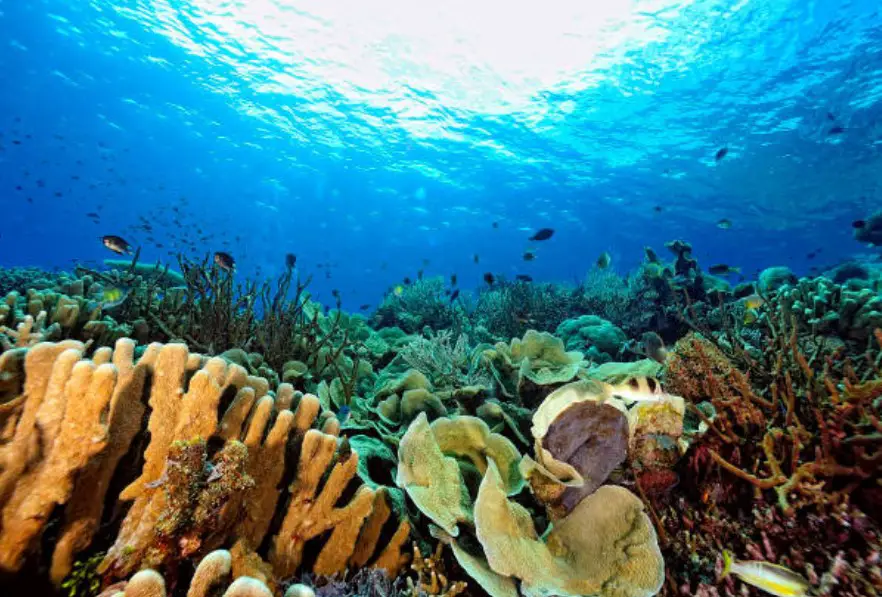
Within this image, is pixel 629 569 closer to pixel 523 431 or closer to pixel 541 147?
pixel 523 431

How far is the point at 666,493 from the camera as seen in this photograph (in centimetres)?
265

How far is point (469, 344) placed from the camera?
8312mm

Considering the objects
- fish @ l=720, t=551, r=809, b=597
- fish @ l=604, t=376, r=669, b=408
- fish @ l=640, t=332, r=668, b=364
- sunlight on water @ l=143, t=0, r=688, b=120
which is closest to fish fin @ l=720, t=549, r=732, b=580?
fish @ l=720, t=551, r=809, b=597

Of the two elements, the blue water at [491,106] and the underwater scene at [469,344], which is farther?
the blue water at [491,106]

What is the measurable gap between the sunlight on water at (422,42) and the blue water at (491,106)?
95mm

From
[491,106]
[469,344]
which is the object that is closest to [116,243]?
[469,344]

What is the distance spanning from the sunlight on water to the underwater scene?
5.8 inches

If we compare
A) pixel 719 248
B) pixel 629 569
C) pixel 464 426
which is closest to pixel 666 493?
pixel 629 569

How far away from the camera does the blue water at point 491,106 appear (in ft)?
54.7

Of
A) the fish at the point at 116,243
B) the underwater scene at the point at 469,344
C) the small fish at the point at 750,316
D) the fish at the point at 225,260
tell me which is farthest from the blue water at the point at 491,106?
the small fish at the point at 750,316

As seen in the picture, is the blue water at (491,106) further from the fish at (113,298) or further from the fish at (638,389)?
the fish at (638,389)

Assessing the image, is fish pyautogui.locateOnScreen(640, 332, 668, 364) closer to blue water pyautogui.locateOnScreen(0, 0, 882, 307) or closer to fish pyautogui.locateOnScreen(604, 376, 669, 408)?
fish pyautogui.locateOnScreen(604, 376, 669, 408)

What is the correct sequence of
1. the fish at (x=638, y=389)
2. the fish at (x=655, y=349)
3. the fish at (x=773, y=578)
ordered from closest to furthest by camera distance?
the fish at (x=773, y=578)
the fish at (x=638, y=389)
the fish at (x=655, y=349)

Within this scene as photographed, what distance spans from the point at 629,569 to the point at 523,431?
1491 mm
